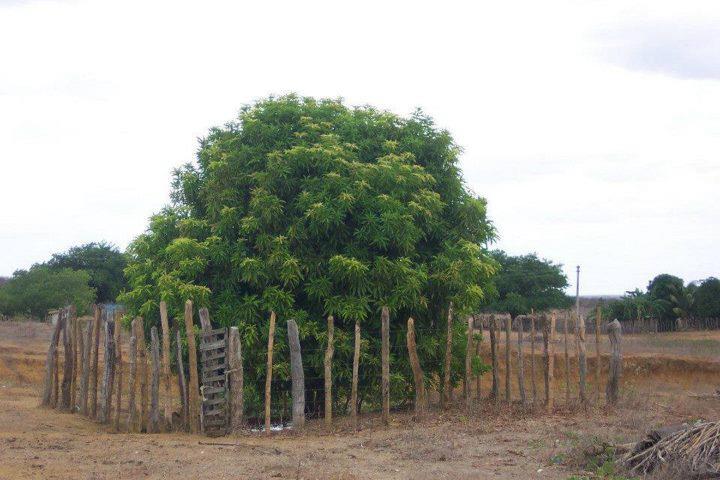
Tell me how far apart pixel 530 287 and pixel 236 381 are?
34026mm

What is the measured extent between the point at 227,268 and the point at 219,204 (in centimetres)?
126

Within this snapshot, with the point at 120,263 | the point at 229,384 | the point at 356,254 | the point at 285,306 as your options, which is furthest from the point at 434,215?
the point at 120,263

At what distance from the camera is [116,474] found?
1044cm

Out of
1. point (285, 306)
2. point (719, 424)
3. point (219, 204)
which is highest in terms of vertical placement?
point (219, 204)

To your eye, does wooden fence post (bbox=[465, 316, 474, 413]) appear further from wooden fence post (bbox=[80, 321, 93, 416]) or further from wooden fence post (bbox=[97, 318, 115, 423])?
wooden fence post (bbox=[80, 321, 93, 416])

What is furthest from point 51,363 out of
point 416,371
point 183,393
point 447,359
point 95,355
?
point 447,359

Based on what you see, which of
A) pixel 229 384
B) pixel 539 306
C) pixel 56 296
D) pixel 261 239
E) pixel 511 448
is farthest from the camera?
pixel 539 306

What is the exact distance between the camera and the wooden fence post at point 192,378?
13.7 meters

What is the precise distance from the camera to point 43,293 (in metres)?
41.1

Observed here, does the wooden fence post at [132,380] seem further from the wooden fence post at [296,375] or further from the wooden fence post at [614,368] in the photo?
the wooden fence post at [614,368]

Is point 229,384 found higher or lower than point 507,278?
lower

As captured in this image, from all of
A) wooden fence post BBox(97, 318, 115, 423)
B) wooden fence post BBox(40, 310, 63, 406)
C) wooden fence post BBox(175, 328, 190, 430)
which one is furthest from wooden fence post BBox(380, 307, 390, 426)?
wooden fence post BBox(40, 310, 63, 406)

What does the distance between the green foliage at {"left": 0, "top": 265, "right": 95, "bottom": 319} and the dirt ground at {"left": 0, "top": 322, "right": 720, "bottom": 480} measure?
2346 cm

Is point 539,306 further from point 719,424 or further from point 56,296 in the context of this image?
point 719,424
